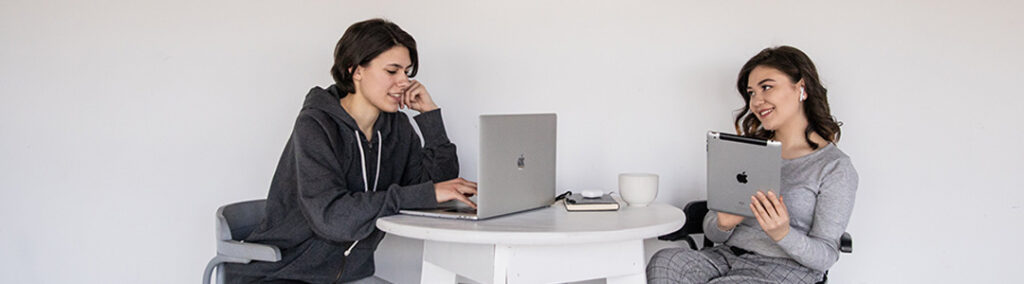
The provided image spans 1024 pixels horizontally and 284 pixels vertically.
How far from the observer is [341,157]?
6.72 ft

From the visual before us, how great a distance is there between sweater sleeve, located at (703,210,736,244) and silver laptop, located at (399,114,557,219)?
1.52 feet

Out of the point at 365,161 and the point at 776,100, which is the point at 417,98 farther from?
the point at 776,100

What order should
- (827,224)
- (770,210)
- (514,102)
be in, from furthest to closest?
1. (514,102)
2. (827,224)
3. (770,210)

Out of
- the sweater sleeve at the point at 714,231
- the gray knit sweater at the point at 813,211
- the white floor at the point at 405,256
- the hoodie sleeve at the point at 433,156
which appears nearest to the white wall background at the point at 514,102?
the white floor at the point at 405,256

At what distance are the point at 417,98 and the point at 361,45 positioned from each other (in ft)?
0.93

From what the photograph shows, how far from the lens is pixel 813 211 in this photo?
2008 millimetres

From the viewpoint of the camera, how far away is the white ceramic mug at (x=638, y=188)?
6.74 feet

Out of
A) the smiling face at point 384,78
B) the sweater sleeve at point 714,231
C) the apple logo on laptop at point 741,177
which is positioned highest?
the smiling face at point 384,78

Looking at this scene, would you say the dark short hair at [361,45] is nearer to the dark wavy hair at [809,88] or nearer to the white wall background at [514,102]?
the white wall background at [514,102]

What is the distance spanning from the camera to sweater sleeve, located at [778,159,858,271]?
1.88 meters

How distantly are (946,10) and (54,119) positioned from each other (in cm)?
273

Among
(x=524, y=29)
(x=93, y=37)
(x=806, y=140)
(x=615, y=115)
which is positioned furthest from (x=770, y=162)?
(x=93, y=37)

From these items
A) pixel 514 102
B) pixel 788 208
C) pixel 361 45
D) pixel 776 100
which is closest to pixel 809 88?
pixel 776 100

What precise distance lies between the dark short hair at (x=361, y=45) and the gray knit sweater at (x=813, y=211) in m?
1.02
